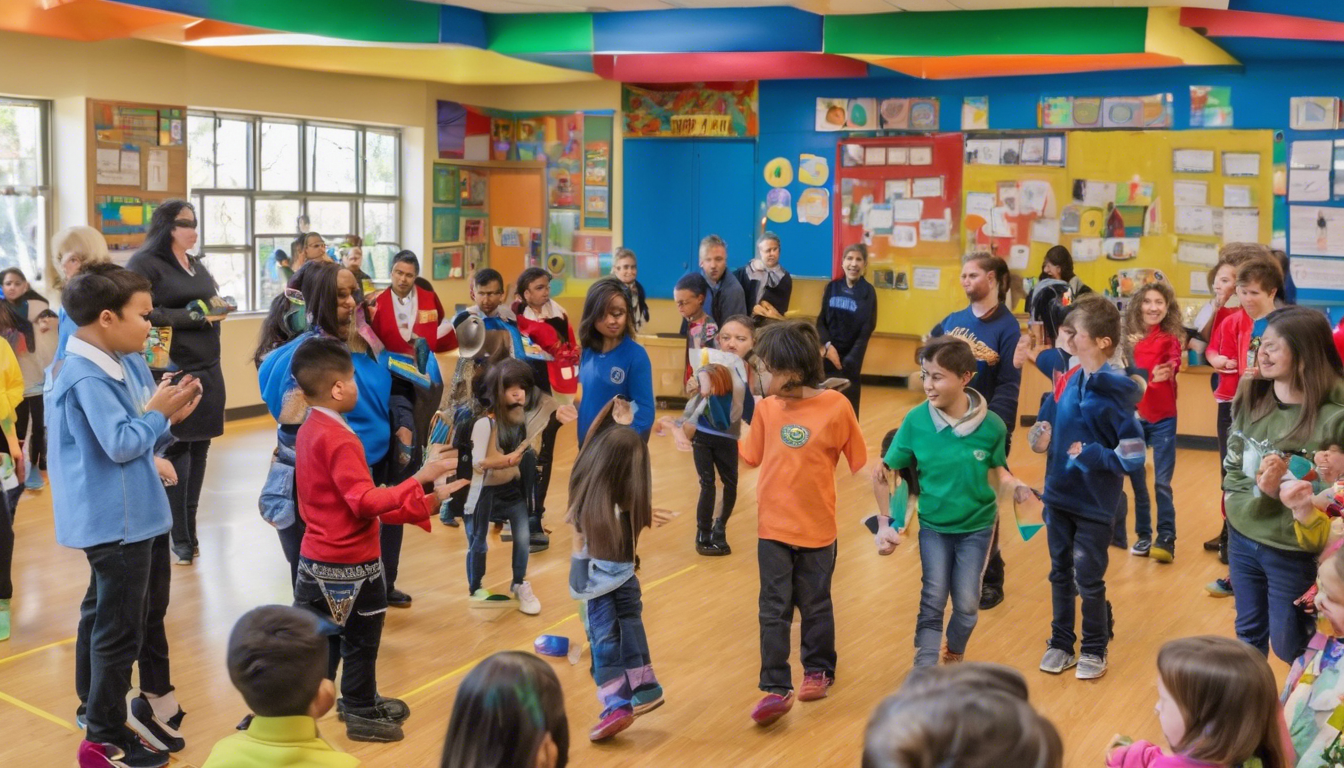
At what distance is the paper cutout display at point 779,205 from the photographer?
1179 centimetres

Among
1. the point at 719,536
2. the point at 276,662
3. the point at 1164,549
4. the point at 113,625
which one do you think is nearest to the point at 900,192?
A: the point at 1164,549

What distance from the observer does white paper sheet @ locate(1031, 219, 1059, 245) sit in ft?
35.0

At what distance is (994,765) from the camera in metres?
1.43

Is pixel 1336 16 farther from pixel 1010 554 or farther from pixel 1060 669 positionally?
pixel 1060 669

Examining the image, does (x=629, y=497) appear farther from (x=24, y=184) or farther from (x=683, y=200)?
(x=683, y=200)

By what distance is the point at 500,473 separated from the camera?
196 inches

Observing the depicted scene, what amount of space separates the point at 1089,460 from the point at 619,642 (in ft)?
5.54

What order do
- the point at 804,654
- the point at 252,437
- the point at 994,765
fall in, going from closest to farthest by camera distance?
the point at 994,765, the point at 804,654, the point at 252,437

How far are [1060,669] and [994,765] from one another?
3.41 m

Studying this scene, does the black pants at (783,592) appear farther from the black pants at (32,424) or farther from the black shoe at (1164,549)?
the black pants at (32,424)

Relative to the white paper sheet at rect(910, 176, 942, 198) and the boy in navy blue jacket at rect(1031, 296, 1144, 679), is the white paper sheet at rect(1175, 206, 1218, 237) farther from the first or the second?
the boy in navy blue jacket at rect(1031, 296, 1144, 679)

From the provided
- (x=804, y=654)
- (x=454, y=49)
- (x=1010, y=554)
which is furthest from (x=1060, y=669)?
(x=454, y=49)

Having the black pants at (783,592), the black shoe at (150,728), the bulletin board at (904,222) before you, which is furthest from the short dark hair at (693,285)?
the bulletin board at (904,222)

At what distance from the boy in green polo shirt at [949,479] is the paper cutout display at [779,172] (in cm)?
778
